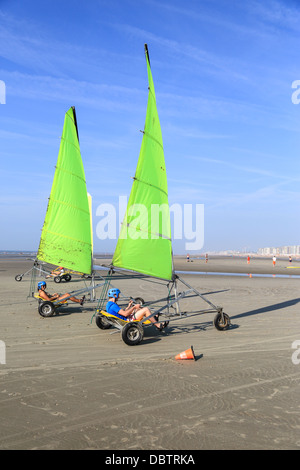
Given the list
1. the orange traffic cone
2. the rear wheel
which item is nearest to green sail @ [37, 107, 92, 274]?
the rear wheel

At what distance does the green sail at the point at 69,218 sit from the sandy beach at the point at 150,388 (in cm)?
393

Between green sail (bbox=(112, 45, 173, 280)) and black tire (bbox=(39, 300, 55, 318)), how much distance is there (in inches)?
132

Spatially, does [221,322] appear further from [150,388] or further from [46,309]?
[46,309]

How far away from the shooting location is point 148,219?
10.2 metres

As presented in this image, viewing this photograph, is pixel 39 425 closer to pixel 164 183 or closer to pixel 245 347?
pixel 245 347

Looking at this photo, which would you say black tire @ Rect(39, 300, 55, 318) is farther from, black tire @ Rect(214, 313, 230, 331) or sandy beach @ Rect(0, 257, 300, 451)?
black tire @ Rect(214, 313, 230, 331)

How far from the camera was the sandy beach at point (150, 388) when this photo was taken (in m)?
4.41

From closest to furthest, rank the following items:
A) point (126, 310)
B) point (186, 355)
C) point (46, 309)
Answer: point (186, 355) → point (126, 310) → point (46, 309)

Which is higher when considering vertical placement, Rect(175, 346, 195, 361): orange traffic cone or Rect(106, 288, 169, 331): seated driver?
Rect(106, 288, 169, 331): seated driver

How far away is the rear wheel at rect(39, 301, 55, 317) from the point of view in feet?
39.8

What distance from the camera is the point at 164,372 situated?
6812 millimetres

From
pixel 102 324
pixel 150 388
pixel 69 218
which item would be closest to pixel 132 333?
→ pixel 102 324

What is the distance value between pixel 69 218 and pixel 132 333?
7253 millimetres
